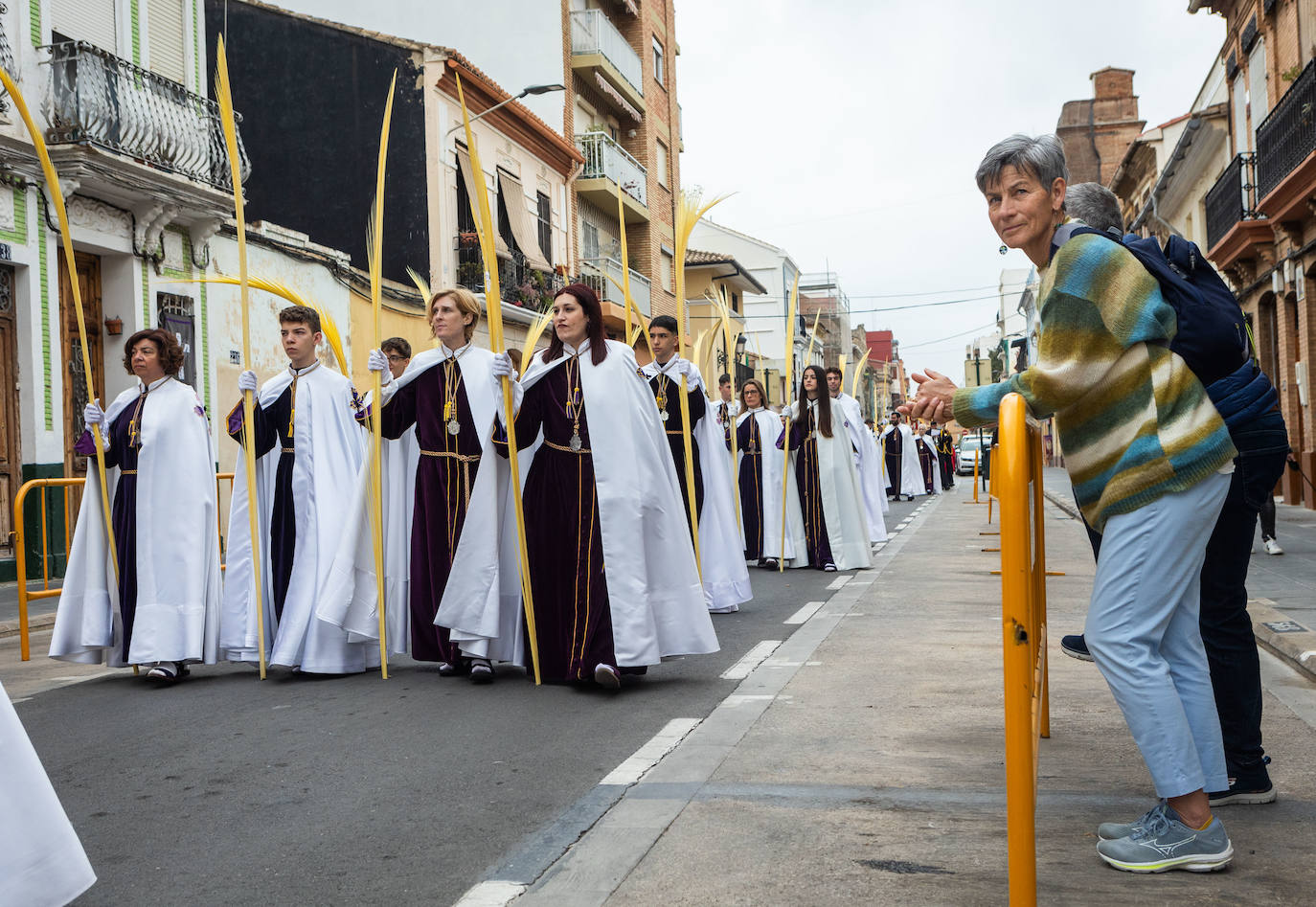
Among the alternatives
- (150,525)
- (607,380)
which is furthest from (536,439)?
(150,525)

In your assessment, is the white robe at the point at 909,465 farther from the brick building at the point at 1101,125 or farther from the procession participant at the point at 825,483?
the brick building at the point at 1101,125

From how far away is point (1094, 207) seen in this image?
13.2 ft

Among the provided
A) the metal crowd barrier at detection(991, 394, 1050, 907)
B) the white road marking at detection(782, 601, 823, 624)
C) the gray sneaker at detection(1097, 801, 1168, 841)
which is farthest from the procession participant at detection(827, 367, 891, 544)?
the metal crowd barrier at detection(991, 394, 1050, 907)

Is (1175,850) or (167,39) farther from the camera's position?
(167,39)

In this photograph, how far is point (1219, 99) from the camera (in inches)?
1123

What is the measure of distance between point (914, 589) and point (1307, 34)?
14.3 m

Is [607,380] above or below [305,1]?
below

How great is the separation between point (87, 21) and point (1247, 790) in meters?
16.0

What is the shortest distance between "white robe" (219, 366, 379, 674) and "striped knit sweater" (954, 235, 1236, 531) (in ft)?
15.5

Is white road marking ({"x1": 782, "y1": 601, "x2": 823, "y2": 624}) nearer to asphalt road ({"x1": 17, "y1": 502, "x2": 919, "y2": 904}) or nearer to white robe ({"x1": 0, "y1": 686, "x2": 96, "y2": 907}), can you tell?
asphalt road ({"x1": 17, "y1": 502, "x2": 919, "y2": 904})

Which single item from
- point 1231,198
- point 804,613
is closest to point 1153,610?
point 804,613

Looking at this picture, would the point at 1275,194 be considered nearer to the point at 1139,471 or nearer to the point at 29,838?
the point at 1139,471

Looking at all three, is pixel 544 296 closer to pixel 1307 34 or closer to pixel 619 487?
pixel 1307 34

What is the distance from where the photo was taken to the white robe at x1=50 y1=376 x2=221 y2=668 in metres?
7.23
